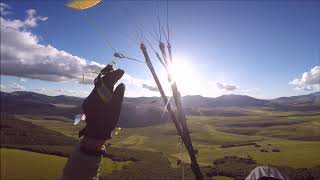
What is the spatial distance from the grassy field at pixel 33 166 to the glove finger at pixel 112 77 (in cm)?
4682

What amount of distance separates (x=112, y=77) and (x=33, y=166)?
5689 centimetres

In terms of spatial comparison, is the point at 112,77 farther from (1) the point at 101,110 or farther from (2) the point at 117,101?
(1) the point at 101,110

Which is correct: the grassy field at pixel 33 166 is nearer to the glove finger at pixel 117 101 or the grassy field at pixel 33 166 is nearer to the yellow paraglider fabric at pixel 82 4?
the yellow paraglider fabric at pixel 82 4

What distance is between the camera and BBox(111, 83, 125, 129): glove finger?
325cm

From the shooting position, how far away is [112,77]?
11.4 ft

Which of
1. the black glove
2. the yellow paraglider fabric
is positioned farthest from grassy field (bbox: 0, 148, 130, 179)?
the black glove

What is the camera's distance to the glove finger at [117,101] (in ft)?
10.7

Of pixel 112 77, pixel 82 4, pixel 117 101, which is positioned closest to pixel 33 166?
pixel 82 4

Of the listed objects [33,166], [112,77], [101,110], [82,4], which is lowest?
[33,166]

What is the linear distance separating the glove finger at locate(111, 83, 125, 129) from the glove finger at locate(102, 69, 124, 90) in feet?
0.25

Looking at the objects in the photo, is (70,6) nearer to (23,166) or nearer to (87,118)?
(87,118)

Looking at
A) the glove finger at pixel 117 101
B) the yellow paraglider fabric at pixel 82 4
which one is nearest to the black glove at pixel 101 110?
the glove finger at pixel 117 101

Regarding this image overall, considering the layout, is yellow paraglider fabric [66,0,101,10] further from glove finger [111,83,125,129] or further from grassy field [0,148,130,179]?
grassy field [0,148,130,179]

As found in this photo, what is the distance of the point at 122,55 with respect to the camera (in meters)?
5.22
